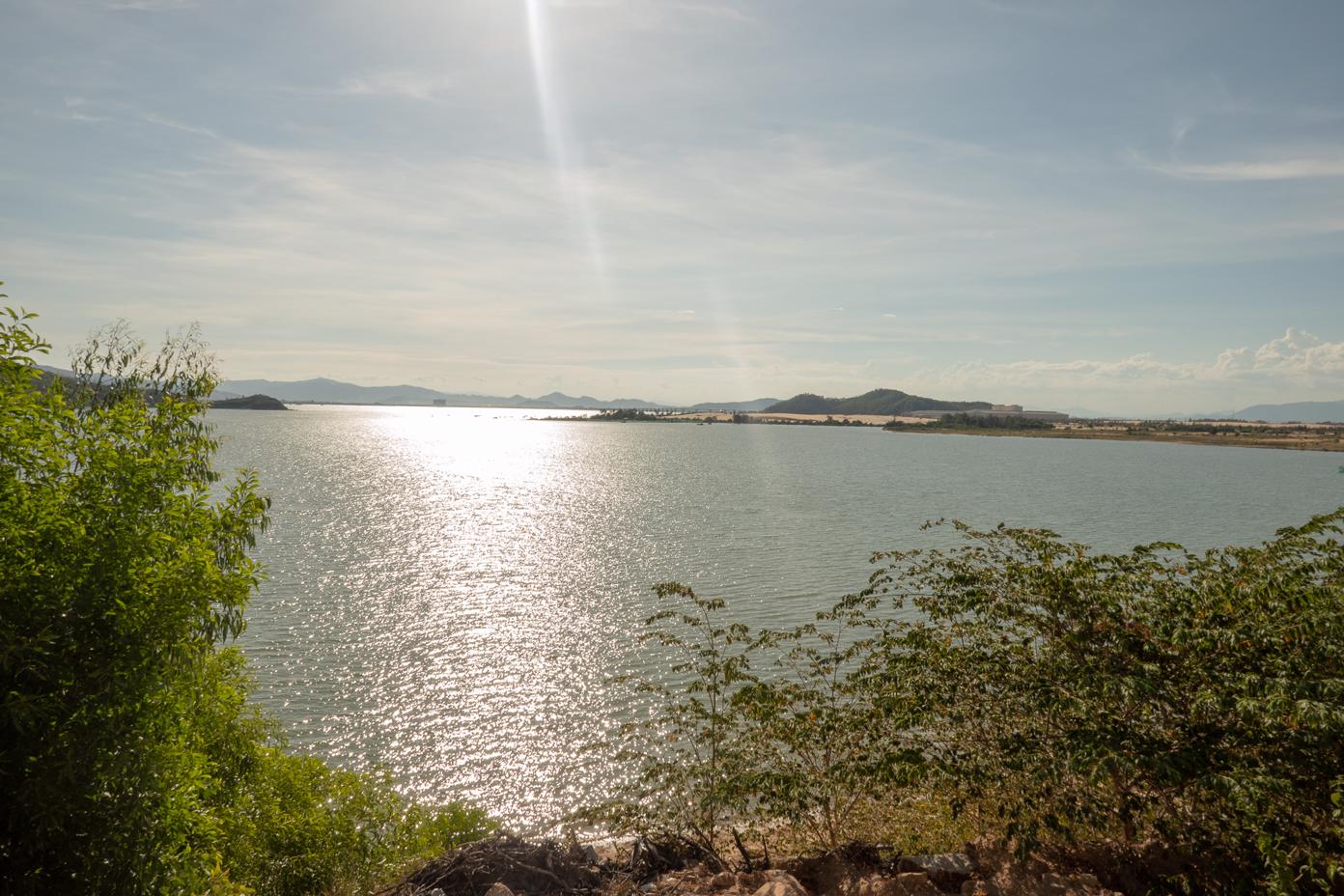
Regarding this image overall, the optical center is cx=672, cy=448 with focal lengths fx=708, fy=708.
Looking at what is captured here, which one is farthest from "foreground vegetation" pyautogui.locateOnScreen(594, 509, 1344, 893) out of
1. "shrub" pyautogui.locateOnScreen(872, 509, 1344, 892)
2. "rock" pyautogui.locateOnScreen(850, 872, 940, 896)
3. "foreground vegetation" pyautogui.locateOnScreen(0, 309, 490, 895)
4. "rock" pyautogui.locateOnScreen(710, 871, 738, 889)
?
"foreground vegetation" pyautogui.locateOnScreen(0, 309, 490, 895)

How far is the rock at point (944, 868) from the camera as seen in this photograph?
12578 millimetres

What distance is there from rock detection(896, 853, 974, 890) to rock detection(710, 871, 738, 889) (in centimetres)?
317

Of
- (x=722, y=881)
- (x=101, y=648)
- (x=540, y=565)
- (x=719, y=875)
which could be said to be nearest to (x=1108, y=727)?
(x=722, y=881)

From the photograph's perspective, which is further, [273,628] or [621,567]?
[621,567]

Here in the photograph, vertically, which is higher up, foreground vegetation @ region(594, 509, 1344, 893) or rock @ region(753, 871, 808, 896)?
foreground vegetation @ region(594, 509, 1344, 893)

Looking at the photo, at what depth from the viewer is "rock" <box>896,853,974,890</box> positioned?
12.6 meters

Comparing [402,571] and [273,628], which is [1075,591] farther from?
[402,571]

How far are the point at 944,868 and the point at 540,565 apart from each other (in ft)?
132

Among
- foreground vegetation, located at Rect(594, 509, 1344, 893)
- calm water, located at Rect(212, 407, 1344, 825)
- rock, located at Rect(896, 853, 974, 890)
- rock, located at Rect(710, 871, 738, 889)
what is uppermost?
foreground vegetation, located at Rect(594, 509, 1344, 893)

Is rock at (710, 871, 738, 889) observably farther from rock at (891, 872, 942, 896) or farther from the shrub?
the shrub

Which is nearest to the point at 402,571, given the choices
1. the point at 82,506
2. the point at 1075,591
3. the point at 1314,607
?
the point at 82,506

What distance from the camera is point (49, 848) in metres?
9.48

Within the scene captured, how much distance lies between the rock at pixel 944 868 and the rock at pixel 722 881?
3171 millimetres

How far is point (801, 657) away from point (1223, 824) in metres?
21.1
